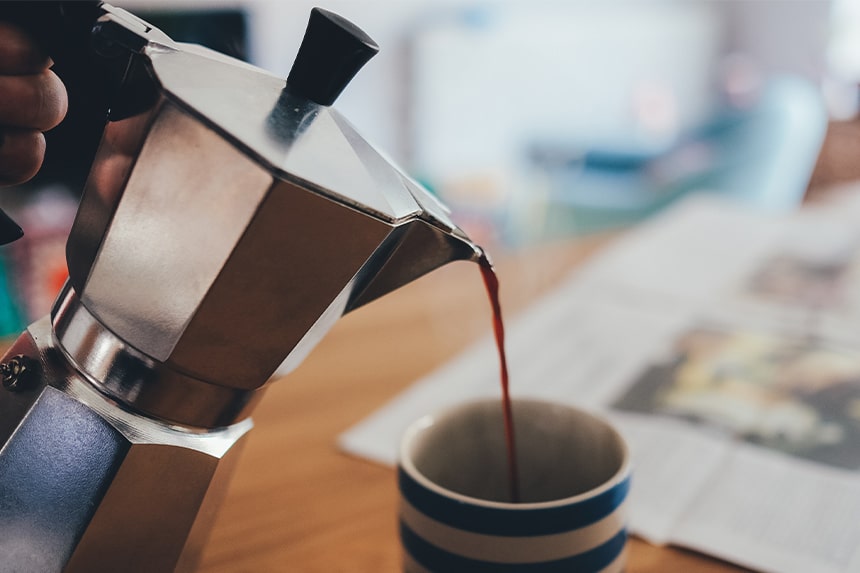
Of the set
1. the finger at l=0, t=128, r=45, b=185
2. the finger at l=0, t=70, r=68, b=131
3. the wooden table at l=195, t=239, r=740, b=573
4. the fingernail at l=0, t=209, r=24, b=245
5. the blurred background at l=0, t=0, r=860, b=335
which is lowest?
the blurred background at l=0, t=0, r=860, b=335

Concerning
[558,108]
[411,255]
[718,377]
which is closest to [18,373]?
[411,255]

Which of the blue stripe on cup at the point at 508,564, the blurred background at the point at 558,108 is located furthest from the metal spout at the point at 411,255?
the blurred background at the point at 558,108

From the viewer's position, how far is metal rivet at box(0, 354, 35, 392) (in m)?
0.35

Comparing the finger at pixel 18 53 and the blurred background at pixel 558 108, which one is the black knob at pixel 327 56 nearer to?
the finger at pixel 18 53

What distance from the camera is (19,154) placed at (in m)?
0.36

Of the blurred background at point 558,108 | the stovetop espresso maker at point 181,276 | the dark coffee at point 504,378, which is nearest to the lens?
the stovetop espresso maker at point 181,276

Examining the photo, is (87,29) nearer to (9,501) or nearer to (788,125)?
(9,501)

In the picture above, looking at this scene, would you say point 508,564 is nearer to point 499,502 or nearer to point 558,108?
point 499,502

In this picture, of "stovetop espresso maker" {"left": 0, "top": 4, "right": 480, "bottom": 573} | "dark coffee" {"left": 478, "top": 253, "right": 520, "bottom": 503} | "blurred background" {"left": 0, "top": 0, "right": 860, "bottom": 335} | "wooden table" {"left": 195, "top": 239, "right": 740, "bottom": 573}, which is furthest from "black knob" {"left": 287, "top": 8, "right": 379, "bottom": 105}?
"blurred background" {"left": 0, "top": 0, "right": 860, "bottom": 335}

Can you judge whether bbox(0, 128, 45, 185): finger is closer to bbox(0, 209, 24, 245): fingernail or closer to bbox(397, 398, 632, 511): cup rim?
bbox(0, 209, 24, 245): fingernail

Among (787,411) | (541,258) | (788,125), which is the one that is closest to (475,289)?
(541,258)

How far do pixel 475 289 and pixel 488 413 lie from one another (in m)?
0.40

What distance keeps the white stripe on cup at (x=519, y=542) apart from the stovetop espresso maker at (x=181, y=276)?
10 cm

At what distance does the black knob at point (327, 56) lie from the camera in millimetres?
323
